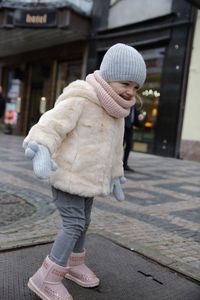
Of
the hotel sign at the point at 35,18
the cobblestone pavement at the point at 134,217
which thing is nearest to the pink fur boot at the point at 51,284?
the cobblestone pavement at the point at 134,217

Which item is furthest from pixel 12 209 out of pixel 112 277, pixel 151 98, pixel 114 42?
pixel 114 42

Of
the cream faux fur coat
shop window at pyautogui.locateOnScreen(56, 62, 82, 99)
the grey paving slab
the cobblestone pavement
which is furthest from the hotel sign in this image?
the cream faux fur coat

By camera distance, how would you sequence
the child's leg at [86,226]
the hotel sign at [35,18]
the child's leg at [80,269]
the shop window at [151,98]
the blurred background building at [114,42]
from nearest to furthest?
the child's leg at [86,226]
the child's leg at [80,269]
the blurred background building at [114,42]
the shop window at [151,98]
the hotel sign at [35,18]

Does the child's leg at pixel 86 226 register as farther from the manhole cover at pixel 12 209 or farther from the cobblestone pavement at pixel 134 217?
the manhole cover at pixel 12 209

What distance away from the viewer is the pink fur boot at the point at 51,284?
A: 8.97 feet

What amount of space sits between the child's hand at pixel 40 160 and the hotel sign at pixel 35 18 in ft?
46.0

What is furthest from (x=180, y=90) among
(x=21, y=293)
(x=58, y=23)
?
(x=21, y=293)

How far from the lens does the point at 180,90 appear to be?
43.6ft

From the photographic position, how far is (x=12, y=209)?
16.5 feet

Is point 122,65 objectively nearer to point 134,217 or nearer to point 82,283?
point 82,283

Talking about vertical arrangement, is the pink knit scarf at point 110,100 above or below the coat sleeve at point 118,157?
above

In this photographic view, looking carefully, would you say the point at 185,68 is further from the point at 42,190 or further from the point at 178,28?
the point at 42,190

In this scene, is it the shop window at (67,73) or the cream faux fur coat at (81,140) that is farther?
the shop window at (67,73)

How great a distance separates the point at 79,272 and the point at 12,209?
2.13 metres
